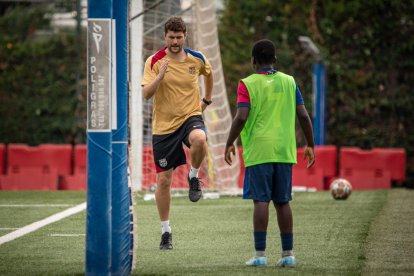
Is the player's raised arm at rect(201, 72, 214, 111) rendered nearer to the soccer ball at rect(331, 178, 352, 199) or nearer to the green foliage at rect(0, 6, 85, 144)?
the soccer ball at rect(331, 178, 352, 199)

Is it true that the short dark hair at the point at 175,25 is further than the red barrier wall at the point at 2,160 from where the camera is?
No

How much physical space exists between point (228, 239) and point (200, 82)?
6.79 metres

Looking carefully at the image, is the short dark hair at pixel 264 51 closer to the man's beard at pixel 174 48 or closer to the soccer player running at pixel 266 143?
the soccer player running at pixel 266 143

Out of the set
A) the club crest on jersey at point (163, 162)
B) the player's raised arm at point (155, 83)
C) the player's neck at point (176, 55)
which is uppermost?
the player's neck at point (176, 55)

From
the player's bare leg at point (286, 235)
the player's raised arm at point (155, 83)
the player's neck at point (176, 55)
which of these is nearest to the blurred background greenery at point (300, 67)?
the player's neck at point (176, 55)

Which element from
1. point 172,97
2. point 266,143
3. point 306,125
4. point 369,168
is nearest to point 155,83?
point 172,97

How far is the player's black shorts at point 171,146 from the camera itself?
403 inches

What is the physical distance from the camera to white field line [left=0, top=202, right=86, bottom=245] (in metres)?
11.4

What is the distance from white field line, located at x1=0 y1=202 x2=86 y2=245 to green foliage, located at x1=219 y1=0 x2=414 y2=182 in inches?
474

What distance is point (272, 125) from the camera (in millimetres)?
8914

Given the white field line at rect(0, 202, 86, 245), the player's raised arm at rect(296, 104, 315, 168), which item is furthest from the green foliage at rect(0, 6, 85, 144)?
the player's raised arm at rect(296, 104, 315, 168)

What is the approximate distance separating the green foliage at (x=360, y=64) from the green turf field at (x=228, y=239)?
9615 mm

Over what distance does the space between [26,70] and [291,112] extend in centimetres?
2104

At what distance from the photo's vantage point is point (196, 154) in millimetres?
10391
